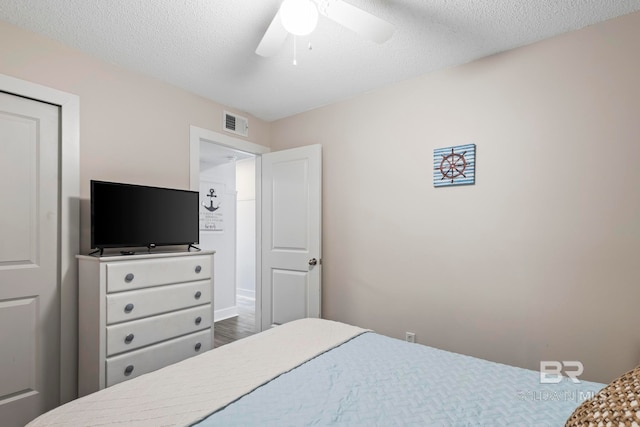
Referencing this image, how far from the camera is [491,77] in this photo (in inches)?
92.3

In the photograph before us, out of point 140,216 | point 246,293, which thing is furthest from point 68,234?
point 246,293

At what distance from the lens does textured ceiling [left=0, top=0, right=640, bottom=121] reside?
1.80 metres

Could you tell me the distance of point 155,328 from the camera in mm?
2199

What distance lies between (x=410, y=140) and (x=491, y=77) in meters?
0.72

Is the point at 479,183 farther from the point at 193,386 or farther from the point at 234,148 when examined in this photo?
the point at 234,148

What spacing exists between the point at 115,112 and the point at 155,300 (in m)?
1.45

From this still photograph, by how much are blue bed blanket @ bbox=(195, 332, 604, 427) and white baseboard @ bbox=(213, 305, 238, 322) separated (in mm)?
3493

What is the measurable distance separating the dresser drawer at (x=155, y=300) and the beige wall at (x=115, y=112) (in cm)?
58

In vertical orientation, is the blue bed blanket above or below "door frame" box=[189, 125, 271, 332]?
below

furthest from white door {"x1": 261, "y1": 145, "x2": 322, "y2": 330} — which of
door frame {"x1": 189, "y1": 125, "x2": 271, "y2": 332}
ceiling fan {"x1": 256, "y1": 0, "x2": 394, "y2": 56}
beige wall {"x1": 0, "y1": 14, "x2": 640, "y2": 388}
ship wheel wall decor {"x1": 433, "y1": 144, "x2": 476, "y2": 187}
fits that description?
ceiling fan {"x1": 256, "y1": 0, "x2": 394, "y2": 56}

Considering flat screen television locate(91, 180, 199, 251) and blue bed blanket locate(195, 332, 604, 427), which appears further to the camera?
flat screen television locate(91, 180, 199, 251)

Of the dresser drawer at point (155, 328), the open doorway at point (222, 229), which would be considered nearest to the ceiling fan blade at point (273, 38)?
the dresser drawer at point (155, 328)

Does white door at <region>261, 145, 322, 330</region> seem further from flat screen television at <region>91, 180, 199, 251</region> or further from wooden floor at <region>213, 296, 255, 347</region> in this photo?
flat screen television at <region>91, 180, 199, 251</region>

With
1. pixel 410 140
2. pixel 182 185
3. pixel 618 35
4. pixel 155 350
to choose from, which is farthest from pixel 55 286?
pixel 618 35
